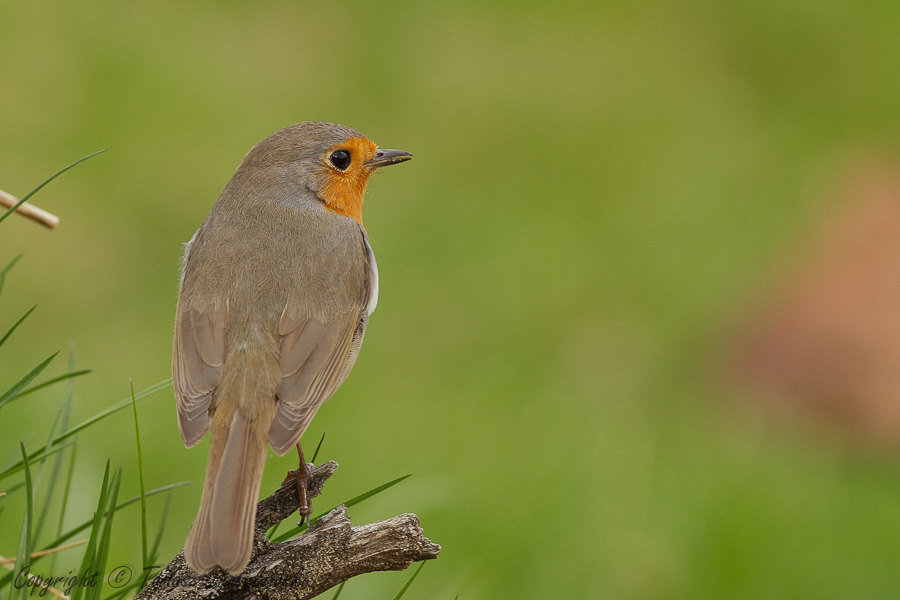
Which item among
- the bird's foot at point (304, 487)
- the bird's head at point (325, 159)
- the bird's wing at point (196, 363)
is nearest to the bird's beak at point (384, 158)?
the bird's head at point (325, 159)

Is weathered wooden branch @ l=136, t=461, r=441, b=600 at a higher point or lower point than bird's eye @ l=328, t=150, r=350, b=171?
lower

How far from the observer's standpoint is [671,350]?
27.7 feet

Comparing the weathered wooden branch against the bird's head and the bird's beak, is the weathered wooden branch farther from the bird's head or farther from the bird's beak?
the bird's beak

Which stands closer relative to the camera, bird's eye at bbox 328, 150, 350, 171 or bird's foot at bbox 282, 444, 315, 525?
bird's foot at bbox 282, 444, 315, 525

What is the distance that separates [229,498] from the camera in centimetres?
263

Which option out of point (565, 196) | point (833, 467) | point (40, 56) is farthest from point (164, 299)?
point (833, 467)

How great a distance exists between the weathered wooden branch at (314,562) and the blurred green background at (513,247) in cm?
156

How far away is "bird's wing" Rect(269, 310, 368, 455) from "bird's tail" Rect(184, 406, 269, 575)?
0.25 ft

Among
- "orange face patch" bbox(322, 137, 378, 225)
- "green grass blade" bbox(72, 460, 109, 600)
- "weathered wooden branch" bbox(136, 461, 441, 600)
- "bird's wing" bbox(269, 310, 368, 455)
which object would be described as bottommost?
"weathered wooden branch" bbox(136, 461, 441, 600)

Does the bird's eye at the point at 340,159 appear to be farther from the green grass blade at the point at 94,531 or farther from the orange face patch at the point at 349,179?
the green grass blade at the point at 94,531

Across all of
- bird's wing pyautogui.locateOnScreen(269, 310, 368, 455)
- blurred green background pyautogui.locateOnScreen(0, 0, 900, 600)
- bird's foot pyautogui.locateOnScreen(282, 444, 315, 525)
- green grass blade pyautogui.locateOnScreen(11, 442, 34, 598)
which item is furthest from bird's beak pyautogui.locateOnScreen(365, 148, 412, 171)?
green grass blade pyautogui.locateOnScreen(11, 442, 34, 598)

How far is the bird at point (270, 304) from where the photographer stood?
2.98m

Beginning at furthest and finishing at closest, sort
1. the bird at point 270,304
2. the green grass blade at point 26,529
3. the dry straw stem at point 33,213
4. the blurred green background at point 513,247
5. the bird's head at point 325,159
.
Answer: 1. the blurred green background at point 513,247
2. the bird's head at point 325,159
3. the bird at point 270,304
4. the dry straw stem at point 33,213
5. the green grass blade at point 26,529

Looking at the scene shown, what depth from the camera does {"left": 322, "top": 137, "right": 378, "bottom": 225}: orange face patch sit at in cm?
382
